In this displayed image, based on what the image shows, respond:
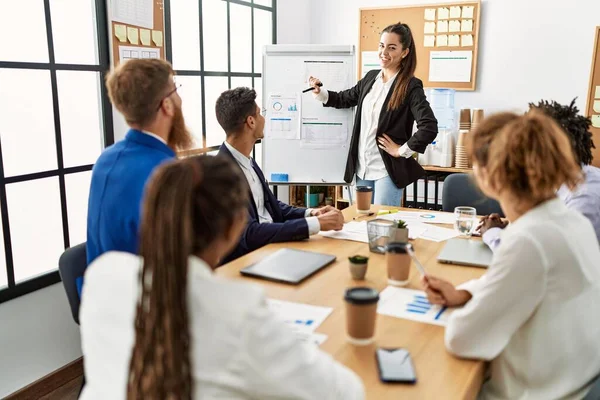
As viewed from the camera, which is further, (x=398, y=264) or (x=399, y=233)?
(x=399, y=233)

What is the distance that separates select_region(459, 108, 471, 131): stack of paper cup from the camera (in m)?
4.21

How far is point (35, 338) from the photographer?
2.42m

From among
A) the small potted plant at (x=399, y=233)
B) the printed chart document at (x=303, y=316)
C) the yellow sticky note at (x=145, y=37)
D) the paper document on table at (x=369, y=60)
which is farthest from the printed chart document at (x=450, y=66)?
the printed chart document at (x=303, y=316)

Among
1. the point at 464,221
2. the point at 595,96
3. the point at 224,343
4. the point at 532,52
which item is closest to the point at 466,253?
the point at 464,221

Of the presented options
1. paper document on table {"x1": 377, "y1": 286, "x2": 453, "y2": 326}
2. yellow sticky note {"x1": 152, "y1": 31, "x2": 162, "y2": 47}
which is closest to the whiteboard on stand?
yellow sticky note {"x1": 152, "y1": 31, "x2": 162, "y2": 47}

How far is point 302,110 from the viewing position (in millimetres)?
3773

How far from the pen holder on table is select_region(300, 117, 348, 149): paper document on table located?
1945 mm

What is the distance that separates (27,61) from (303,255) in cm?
157

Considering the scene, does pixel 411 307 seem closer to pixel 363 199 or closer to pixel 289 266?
pixel 289 266

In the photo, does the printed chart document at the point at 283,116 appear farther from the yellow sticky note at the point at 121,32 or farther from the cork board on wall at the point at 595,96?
the cork board on wall at the point at 595,96

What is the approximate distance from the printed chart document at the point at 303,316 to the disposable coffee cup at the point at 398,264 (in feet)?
0.87

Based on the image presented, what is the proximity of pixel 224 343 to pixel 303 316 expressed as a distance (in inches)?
24.5

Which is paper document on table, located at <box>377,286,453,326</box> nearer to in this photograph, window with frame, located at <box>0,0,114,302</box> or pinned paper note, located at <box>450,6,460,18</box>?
window with frame, located at <box>0,0,114,302</box>

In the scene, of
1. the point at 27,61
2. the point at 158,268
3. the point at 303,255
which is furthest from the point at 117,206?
the point at 27,61
